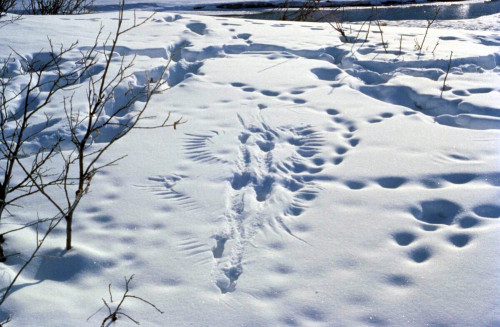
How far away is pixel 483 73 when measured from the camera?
15.1 ft

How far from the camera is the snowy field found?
6.61 feet

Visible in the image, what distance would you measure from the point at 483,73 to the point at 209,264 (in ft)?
11.7

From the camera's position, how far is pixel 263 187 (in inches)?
115

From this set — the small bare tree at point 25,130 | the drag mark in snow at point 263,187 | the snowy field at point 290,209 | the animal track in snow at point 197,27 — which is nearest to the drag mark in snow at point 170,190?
the snowy field at point 290,209

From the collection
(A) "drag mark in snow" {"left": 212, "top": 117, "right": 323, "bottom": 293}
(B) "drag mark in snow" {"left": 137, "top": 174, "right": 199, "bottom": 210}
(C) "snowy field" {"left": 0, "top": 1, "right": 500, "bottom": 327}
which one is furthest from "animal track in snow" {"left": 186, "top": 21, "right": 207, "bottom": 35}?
(B) "drag mark in snow" {"left": 137, "top": 174, "right": 199, "bottom": 210}

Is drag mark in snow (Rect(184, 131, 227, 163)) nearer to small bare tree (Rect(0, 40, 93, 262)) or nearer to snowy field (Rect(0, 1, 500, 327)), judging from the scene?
snowy field (Rect(0, 1, 500, 327))

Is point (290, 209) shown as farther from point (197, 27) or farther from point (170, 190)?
point (197, 27)

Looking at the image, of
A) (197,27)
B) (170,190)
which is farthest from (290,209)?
(197,27)

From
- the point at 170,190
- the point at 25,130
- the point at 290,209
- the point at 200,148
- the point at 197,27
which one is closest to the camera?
the point at 290,209

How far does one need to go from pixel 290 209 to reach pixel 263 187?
0.97ft

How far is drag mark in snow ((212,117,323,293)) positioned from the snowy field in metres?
0.01

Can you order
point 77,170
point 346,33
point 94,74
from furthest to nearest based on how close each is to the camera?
point 346,33 → point 94,74 → point 77,170

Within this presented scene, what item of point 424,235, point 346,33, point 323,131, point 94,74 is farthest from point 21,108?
point 346,33

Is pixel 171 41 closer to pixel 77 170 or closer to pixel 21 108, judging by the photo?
pixel 21 108
